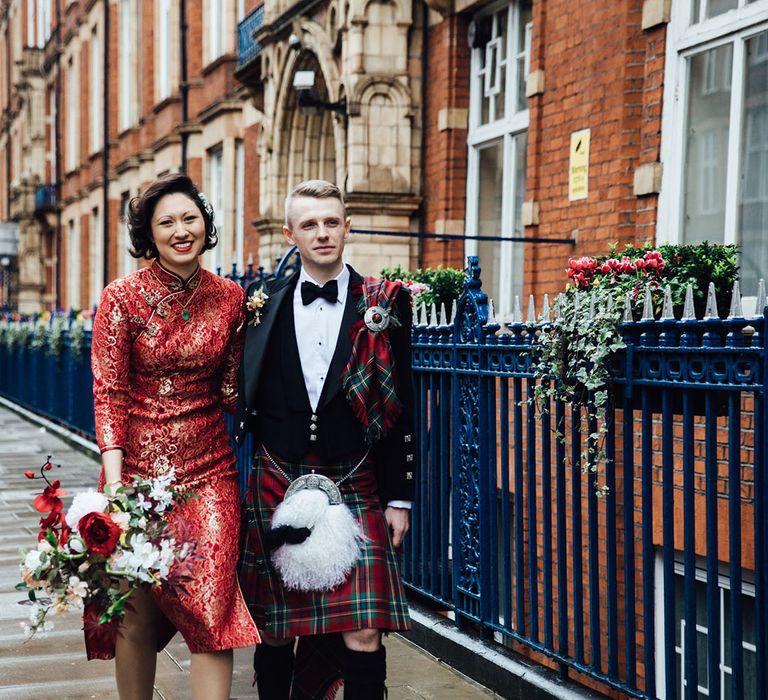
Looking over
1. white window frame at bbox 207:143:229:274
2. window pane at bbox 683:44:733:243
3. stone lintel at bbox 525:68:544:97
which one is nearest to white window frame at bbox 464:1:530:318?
stone lintel at bbox 525:68:544:97

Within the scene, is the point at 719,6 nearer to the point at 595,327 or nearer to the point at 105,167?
the point at 595,327

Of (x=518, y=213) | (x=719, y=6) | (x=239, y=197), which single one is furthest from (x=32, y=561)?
(x=239, y=197)

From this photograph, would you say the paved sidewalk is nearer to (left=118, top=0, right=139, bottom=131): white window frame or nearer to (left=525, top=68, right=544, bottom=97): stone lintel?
(left=525, top=68, right=544, bottom=97): stone lintel

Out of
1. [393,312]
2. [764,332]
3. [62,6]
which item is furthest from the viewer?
[62,6]

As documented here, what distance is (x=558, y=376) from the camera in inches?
175

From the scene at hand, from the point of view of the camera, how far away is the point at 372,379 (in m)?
3.85

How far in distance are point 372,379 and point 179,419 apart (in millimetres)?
653

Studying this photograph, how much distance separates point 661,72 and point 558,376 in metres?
3.68

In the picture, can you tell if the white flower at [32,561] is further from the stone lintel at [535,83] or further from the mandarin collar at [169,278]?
the stone lintel at [535,83]

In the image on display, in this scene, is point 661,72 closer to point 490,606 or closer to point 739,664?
point 490,606

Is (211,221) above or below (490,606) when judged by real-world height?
above

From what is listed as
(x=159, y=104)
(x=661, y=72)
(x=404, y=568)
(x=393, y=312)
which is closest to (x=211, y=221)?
(x=393, y=312)

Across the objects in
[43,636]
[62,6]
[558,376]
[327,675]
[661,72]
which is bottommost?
[43,636]

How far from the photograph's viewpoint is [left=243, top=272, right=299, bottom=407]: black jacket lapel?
151 inches
